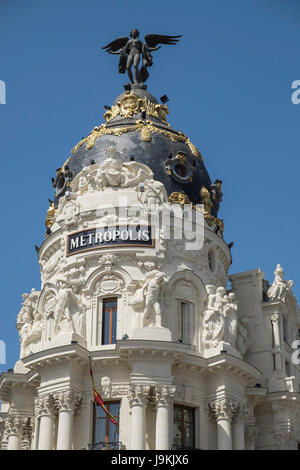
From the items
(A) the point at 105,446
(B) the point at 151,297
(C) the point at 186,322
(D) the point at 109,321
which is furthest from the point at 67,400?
(C) the point at 186,322

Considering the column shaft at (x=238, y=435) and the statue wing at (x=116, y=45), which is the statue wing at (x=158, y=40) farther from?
the column shaft at (x=238, y=435)

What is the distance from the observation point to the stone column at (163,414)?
33562mm

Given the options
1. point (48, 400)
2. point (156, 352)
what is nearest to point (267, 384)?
point (156, 352)

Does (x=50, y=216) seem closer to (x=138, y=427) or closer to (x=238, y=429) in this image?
(x=138, y=427)

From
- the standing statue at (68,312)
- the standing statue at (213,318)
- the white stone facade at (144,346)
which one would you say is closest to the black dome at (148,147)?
the white stone facade at (144,346)

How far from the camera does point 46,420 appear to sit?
3525 cm

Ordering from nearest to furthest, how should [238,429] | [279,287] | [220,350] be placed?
[238,429] < [220,350] < [279,287]

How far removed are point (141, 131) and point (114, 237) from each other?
6991mm

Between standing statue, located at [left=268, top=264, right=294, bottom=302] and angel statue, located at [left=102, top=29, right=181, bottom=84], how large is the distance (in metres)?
13.1

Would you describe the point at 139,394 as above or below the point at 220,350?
below

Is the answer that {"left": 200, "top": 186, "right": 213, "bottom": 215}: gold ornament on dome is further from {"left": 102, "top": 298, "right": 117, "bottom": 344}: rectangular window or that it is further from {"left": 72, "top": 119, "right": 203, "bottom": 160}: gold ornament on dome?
{"left": 102, "top": 298, "right": 117, "bottom": 344}: rectangular window

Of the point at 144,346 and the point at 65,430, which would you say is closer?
the point at 65,430
